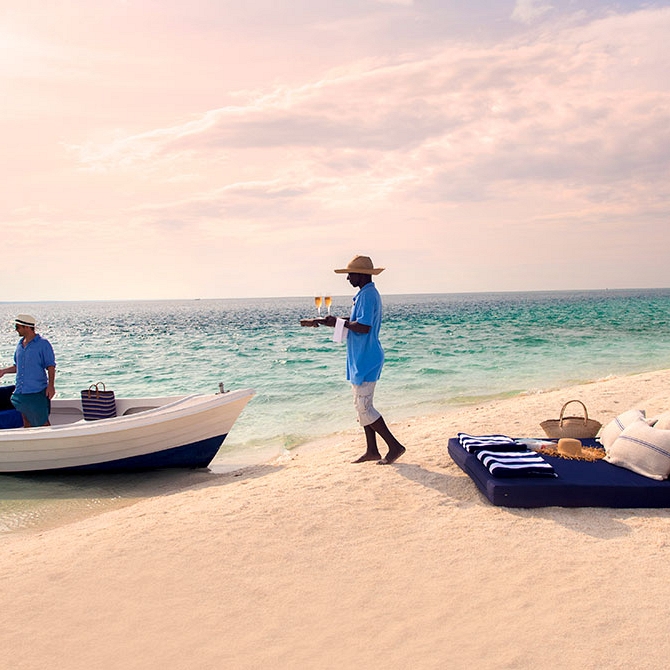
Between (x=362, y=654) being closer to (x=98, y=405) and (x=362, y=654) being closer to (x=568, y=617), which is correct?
(x=568, y=617)

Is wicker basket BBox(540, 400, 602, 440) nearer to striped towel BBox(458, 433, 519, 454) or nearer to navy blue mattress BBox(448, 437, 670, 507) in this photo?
striped towel BBox(458, 433, 519, 454)

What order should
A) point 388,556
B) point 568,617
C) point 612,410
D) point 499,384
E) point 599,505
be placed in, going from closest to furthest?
1. point 568,617
2. point 388,556
3. point 599,505
4. point 612,410
5. point 499,384

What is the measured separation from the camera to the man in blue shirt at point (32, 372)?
7777 millimetres

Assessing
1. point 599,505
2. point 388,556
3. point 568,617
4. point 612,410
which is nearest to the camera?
point 568,617

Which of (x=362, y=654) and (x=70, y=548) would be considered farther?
(x=70, y=548)

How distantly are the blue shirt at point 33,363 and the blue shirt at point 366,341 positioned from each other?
411 cm

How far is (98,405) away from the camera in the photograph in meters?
9.34

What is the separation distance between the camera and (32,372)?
7.88 metres

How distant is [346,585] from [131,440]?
502 centimetres

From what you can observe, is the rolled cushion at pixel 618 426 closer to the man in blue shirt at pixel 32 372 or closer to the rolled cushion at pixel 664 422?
the rolled cushion at pixel 664 422

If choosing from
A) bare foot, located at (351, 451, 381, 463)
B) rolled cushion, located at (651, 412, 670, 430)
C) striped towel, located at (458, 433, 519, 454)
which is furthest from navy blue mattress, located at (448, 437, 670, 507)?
bare foot, located at (351, 451, 381, 463)

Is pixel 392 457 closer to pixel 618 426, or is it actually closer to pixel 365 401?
pixel 365 401

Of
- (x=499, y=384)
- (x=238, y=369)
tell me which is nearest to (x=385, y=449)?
(x=499, y=384)

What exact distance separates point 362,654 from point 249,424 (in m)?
9.47
